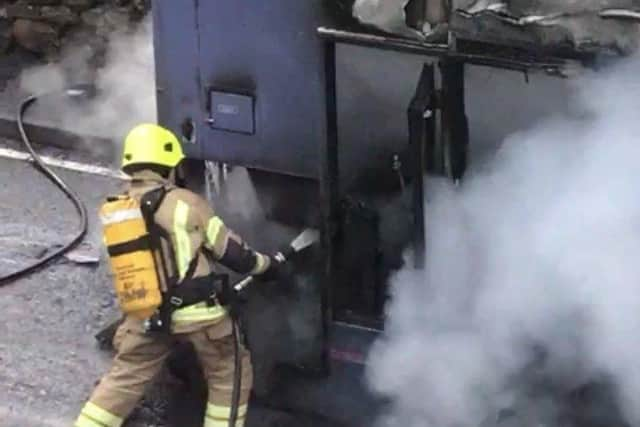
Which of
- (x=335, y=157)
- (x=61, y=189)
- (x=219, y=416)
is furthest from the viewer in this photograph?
(x=61, y=189)

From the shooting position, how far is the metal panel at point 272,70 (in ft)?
20.2

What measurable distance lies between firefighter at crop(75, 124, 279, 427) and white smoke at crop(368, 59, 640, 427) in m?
0.61

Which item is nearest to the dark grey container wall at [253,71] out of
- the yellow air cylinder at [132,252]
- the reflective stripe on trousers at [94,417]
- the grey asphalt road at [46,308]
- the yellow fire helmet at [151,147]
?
the yellow fire helmet at [151,147]

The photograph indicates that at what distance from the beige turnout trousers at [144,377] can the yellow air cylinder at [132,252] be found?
30cm

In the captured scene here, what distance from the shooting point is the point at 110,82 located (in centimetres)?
986

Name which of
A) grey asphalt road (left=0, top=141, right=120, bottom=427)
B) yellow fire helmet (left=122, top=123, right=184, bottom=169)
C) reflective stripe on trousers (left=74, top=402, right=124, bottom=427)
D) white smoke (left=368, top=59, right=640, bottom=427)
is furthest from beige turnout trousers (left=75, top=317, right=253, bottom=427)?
yellow fire helmet (left=122, top=123, right=184, bottom=169)

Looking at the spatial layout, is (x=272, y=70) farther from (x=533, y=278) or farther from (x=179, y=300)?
(x=533, y=278)

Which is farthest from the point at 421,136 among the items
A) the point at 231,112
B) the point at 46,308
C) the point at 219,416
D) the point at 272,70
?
the point at 46,308

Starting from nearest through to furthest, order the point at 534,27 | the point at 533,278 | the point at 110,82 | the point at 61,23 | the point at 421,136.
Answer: the point at 534,27 < the point at 421,136 < the point at 533,278 < the point at 110,82 < the point at 61,23

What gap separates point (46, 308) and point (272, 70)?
7.32 ft

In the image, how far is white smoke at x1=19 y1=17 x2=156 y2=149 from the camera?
954cm

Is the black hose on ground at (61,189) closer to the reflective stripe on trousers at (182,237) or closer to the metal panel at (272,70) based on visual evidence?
the reflective stripe on trousers at (182,237)

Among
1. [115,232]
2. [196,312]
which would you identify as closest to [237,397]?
[196,312]

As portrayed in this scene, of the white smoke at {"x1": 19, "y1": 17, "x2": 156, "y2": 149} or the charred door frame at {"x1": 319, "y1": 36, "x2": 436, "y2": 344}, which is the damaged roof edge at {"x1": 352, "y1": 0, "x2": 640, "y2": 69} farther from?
the white smoke at {"x1": 19, "y1": 17, "x2": 156, "y2": 149}
